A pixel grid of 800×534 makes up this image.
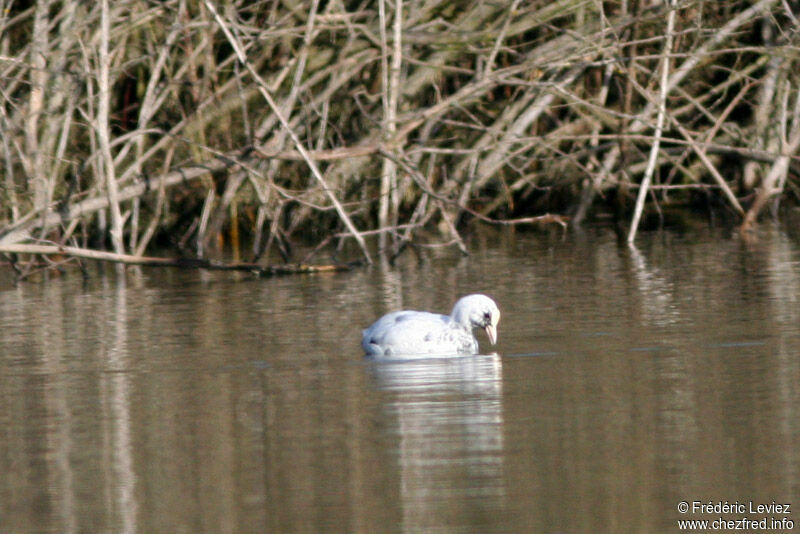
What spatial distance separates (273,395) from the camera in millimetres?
7137

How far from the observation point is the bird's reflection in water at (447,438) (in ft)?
16.7

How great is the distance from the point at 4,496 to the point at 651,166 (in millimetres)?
10358

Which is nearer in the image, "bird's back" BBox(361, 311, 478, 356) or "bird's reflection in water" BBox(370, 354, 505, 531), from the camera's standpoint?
"bird's reflection in water" BBox(370, 354, 505, 531)

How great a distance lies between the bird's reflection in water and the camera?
5086 mm

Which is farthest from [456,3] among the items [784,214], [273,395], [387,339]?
[273,395]

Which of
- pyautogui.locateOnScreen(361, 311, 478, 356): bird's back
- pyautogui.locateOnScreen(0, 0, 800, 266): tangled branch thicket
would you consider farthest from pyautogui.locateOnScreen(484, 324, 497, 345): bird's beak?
pyautogui.locateOnScreen(0, 0, 800, 266): tangled branch thicket

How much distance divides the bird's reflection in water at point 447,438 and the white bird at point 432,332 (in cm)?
11

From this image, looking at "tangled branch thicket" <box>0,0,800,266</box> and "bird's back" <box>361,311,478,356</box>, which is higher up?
"tangled branch thicket" <box>0,0,800,266</box>

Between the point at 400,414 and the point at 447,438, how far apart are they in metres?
0.51

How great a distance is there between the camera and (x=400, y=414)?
6.50m

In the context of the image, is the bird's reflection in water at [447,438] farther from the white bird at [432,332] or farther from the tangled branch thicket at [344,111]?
the tangled branch thicket at [344,111]

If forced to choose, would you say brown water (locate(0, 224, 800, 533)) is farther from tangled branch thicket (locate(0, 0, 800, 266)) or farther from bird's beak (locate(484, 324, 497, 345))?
tangled branch thicket (locate(0, 0, 800, 266))

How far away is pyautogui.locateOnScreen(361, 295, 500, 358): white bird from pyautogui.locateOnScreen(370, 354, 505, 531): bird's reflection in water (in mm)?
114

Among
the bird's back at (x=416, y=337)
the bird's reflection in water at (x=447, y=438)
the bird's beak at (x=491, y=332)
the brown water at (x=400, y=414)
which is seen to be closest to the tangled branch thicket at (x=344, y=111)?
the brown water at (x=400, y=414)
